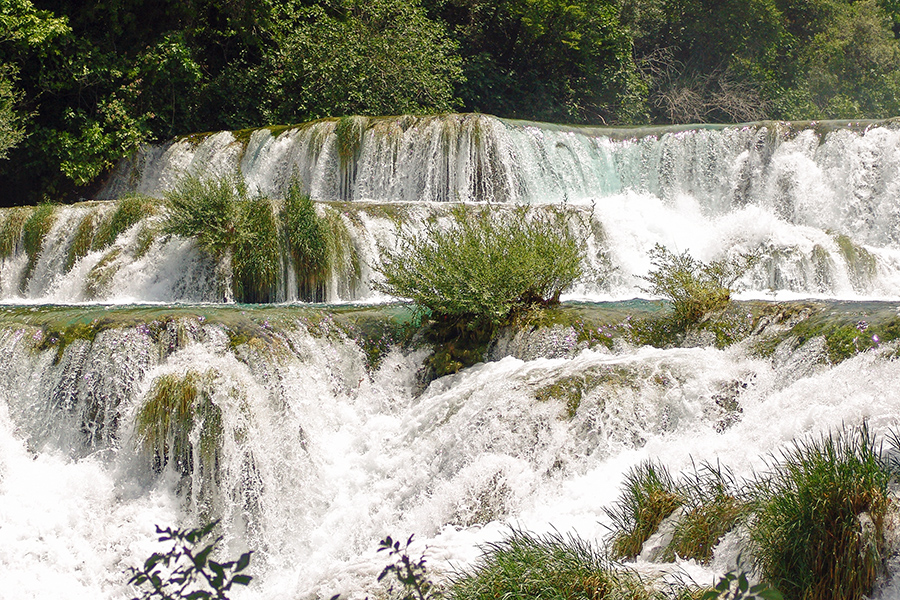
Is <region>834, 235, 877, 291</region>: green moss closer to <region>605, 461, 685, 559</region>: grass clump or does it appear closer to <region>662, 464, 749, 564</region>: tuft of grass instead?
<region>605, 461, 685, 559</region>: grass clump

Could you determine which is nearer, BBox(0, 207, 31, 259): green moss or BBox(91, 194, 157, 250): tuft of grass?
BBox(91, 194, 157, 250): tuft of grass

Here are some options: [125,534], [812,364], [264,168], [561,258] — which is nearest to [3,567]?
[125,534]

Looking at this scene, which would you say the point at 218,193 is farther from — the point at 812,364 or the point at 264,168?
the point at 812,364

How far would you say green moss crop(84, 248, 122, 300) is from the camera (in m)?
10.9

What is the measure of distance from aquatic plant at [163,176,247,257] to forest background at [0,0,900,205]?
6.00 m

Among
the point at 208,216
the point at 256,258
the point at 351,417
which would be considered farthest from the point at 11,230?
the point at 351,417

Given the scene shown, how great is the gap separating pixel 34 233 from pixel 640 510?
9.90 metres

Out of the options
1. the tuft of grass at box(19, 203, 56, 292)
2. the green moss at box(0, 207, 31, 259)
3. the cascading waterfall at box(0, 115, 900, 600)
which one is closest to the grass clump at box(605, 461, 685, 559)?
the cascading waterfall at box(0, 115, 900, 600)

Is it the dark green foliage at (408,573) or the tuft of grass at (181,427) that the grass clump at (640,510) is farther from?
the tuft of grass at (181,427)

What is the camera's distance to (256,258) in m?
10.4

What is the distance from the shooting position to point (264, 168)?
14.6 meters

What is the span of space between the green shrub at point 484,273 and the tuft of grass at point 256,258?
2.47 meters

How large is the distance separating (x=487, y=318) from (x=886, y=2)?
93.3 feet

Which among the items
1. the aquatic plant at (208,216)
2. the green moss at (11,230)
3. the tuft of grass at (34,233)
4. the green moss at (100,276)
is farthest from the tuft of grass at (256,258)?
the green moss at (11,230)
